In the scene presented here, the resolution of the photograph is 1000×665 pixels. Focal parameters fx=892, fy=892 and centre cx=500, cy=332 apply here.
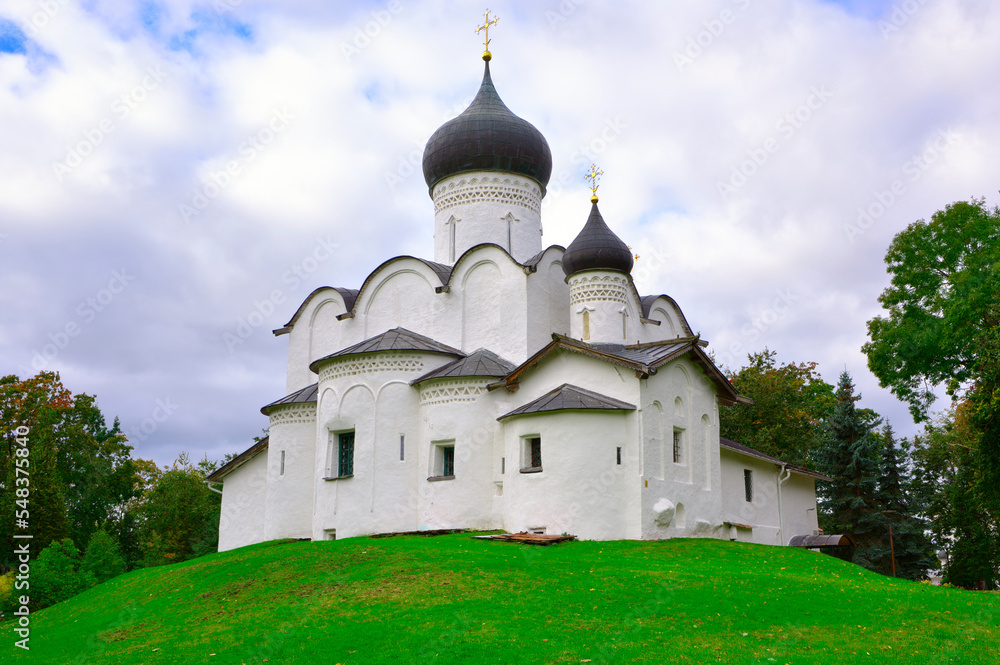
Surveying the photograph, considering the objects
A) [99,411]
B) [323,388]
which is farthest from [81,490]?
[323,388]

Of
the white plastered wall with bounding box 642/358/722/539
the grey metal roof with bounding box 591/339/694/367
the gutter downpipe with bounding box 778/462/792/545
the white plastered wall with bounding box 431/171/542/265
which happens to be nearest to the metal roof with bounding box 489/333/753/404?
the grey metal roof with bounding box 591/339/694/367

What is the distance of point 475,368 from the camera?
20297 millimetres

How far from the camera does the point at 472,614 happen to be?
1099 cm

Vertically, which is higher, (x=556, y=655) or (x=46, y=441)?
(x=46, y=441)

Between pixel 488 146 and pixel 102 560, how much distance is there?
52.7 feet

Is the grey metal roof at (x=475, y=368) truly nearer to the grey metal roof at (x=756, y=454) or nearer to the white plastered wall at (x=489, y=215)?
the white plastered wall at (x=489, y=215)

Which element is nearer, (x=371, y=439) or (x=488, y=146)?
(x=371, y=439)

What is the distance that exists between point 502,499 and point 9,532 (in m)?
16.7

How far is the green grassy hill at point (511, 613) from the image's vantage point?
963 centimetres

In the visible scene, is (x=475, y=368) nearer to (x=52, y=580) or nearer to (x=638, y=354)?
(x=638, y=354)

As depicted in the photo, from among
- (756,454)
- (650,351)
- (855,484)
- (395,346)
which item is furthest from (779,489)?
(395,346)

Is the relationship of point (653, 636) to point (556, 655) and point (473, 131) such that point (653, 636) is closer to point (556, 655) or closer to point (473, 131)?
point (556, 655)

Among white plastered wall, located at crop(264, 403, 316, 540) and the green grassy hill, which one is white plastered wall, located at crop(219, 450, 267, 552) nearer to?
white plastered wall, located at crop(264, 403, 316, 540)

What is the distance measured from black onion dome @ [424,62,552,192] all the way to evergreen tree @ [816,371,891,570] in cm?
1144
